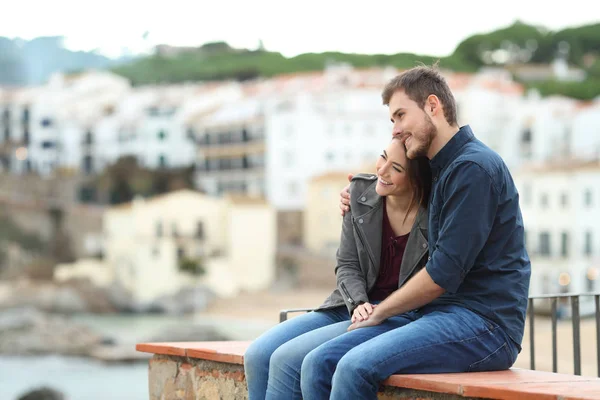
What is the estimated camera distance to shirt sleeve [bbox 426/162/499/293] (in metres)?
2.45

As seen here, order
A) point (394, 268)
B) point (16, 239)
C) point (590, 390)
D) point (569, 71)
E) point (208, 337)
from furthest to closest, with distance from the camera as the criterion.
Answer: point (569, 71) → point (16, 239) → point (208, 337) → point (394, 268) → point (590, 390)

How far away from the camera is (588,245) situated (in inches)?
1411

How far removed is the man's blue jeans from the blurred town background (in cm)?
3101

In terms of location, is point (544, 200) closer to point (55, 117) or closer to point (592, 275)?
point (592, 275)

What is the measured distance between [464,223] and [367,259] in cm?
44

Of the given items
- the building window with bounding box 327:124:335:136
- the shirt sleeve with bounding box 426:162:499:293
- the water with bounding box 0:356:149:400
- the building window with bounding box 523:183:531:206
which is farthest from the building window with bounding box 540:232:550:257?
the shirt sleeve with bounding box 426:162:499:293

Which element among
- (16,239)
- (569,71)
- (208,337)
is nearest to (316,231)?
(208,337)

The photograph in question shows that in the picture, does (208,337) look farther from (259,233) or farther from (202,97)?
(202,97)

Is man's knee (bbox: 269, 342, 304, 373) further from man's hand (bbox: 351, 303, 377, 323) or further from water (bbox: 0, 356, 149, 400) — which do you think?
water (bbox: 0, 356, 149, 400)

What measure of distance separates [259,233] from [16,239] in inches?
471

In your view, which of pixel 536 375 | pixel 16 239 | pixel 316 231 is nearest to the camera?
pixel 536 375

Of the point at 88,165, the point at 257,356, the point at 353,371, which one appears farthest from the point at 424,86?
the point at 88,165

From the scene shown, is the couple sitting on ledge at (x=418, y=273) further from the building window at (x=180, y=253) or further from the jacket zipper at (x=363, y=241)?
the building window at (x=180, y=253)

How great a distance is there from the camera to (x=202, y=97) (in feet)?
161
